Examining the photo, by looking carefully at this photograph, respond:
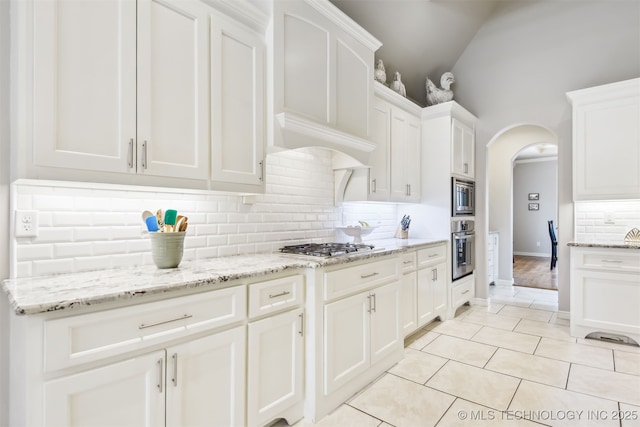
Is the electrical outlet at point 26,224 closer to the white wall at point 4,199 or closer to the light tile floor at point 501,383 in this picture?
the white wall at point 4,199

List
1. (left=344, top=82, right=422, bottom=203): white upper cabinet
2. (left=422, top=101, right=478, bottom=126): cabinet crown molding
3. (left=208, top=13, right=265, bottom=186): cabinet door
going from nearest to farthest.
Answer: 1. (left=208, top=13, right=265, bottom=186): cabinet door
2. (left=344, top=82, right=422, bottom=203): white upper cabinet
3. (left=422, top=101, right=478, bottom=126): cabinet crown molding

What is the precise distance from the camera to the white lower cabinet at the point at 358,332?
2.03m

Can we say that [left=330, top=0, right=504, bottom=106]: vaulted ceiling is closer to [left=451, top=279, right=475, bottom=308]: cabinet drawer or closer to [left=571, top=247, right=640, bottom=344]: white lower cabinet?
[left=451, top=279, right=475, bottom=308]: cabinet drawer

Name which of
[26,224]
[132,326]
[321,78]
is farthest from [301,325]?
[321,78]

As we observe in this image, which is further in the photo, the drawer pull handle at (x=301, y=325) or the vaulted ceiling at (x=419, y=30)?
the vaulted ceiling at (x=419, y=30)

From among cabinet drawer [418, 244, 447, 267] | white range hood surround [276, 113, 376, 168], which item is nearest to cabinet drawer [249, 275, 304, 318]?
white range hood surround [276, 113, 376, 168]

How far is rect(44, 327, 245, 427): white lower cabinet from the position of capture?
112cm

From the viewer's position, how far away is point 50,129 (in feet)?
4.22

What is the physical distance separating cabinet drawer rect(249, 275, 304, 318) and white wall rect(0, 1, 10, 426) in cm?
105

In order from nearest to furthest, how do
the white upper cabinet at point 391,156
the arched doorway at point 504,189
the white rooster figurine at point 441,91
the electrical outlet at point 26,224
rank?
the electrical outlet at point 26,224
the white upper cabinet at point 391,156
the white rooster figurine at point 441,91
the arched doorway at point 504,189

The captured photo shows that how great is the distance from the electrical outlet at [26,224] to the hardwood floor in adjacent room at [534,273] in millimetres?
6282

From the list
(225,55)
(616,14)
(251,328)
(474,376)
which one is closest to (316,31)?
(225,55)

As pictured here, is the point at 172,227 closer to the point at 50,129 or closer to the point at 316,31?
the point at 50,129

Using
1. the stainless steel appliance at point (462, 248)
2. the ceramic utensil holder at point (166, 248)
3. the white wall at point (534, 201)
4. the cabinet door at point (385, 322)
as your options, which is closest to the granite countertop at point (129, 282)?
the ceramic utensil holder at point (166, 248)
